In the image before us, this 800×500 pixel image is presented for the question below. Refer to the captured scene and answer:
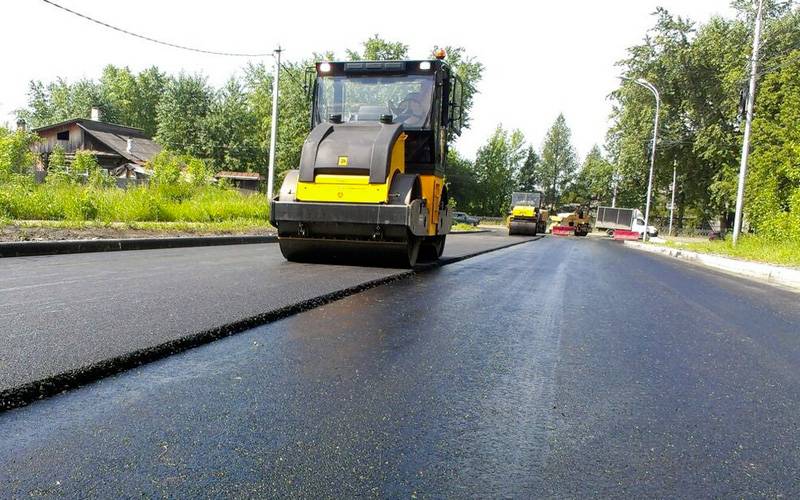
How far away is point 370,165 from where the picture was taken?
726cm

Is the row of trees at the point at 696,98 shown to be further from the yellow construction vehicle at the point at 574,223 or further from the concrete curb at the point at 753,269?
the concrete curb at the point at 753,269

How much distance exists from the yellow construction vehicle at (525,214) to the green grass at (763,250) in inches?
524

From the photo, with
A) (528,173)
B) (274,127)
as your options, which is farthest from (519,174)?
(274,127)

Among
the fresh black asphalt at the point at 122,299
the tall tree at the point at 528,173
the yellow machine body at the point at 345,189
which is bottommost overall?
the fresh black asphalt at the point at 122,299

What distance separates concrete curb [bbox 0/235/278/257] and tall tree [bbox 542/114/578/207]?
3483 inches

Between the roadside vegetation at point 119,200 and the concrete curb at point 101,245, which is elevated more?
the roadside vegetation at point 119,200

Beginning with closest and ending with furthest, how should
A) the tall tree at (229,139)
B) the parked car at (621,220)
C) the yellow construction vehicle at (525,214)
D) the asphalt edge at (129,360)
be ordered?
the asphalt edge at (129,360) < the yellow construction vehicle at (525,214) < the parked car at (621,220) < the tall tree at (229,139)

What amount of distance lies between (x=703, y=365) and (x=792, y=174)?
1750cm

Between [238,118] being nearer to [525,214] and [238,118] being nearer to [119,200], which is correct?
[525,214]

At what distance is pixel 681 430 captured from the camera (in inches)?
97.3

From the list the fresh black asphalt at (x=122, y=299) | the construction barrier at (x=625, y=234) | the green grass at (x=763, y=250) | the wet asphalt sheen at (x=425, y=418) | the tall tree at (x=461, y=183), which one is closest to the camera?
the wet asphalt sheen at (x=425, y=418)

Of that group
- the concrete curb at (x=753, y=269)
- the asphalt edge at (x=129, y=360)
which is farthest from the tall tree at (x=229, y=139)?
the asphalt edge at (x=129, y=360)

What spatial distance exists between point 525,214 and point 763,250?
57.6ft

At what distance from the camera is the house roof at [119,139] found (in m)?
41.3
